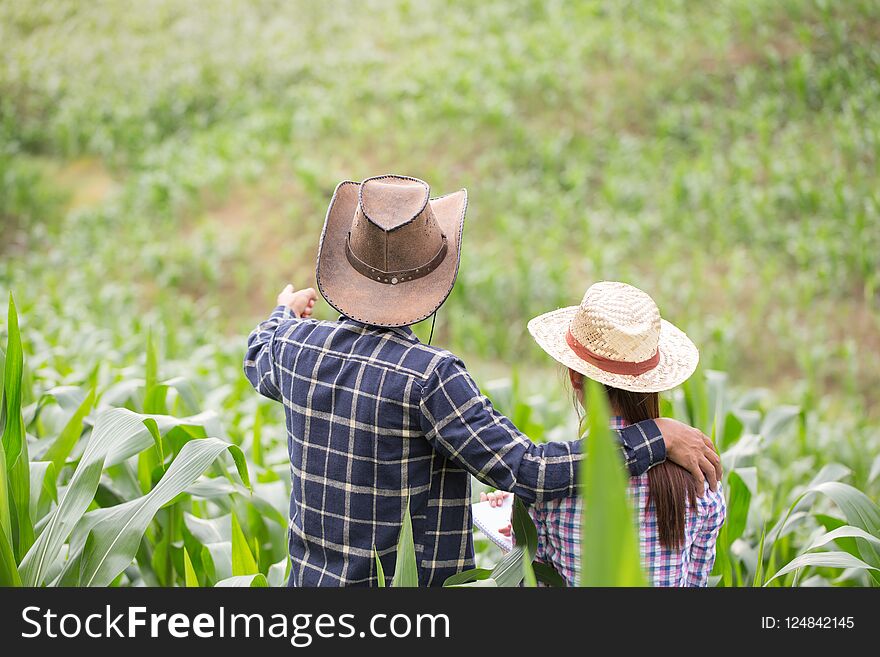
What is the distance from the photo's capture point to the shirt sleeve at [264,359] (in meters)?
1.68

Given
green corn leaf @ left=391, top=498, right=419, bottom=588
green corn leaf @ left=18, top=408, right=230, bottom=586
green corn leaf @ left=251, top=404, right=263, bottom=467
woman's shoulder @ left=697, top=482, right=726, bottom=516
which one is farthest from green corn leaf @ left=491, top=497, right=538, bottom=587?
green corn leaf @ left=251, top=404, right=263, bottom=467

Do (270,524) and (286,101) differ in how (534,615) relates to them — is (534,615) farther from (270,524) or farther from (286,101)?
(286,101)

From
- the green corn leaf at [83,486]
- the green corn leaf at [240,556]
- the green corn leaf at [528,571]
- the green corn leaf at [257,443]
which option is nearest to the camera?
the green corn leaf at [528,571]

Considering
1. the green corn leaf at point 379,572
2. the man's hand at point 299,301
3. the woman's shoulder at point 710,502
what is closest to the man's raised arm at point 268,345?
the man's hand at point 299,301

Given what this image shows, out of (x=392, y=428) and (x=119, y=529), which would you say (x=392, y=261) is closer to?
(x=392, y=428)

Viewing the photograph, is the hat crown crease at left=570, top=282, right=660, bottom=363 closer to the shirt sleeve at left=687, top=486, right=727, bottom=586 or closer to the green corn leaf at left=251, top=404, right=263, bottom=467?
the shirt sleeve at left=687, top=486, right=727, bottom=586

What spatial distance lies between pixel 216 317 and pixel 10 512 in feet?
16.9

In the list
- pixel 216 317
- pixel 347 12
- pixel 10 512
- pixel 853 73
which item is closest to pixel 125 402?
pixel 10 512

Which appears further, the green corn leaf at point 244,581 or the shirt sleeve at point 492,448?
the green corn leaf at point 244,581

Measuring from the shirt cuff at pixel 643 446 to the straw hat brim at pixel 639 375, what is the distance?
2.6 inches

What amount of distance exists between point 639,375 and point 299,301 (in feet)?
2.47

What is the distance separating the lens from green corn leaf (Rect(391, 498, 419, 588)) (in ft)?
4.59

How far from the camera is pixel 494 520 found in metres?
1.80

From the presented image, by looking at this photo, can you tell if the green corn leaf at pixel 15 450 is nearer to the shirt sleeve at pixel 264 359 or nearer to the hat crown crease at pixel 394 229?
the shirt sleeve at pixel 264 359
